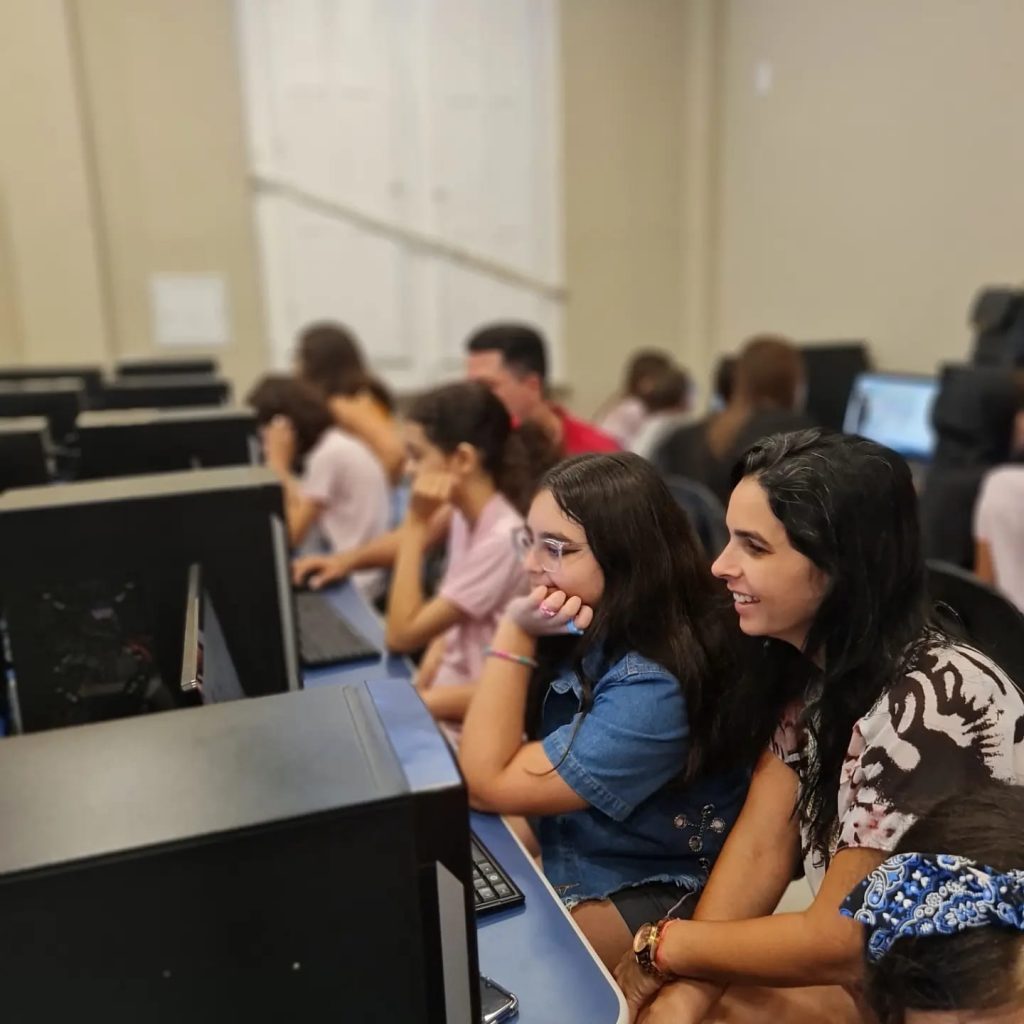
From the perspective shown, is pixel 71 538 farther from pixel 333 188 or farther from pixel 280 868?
pixel 333 188

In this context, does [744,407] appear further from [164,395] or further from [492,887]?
[492,887]

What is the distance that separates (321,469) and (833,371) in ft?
7.59

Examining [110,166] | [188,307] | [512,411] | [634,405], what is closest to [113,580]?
[512,411]

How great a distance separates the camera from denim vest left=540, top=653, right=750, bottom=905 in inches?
40.2

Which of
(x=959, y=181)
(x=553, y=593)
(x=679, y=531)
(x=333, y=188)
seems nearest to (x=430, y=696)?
(x=553, y=593)

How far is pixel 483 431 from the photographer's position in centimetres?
171

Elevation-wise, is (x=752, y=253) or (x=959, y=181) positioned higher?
(x=959, y=181)

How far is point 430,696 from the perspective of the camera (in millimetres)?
1582

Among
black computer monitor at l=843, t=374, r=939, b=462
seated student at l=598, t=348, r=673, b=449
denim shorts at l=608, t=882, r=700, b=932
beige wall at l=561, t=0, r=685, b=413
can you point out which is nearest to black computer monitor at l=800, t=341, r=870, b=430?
black computer monitor at l=843, t=374, r=939, b=462

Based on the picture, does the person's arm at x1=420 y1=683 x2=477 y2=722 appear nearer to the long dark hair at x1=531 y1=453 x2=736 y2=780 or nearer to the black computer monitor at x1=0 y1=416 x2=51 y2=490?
the long dark hair at x1=531 y1=453 x2=736 y2=780

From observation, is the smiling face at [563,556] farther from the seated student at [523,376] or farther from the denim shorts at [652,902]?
the seated student at [523,376]

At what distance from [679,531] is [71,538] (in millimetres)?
742

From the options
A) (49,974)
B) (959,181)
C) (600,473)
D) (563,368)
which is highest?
(959,181)

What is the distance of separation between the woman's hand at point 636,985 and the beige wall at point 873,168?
117 inches
